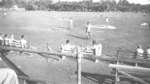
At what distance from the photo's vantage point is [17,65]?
9969 mm

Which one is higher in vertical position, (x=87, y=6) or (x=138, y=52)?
(x=87, y=6)

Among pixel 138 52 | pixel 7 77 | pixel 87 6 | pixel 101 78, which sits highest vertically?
pixel 87 6

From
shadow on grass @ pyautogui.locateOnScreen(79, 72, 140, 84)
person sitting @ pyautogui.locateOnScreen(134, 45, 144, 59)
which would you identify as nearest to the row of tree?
person sitting @ pyautogui.locateOnScreen(134, 45, 144, 59)

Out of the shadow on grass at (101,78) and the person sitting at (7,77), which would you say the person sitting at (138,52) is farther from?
the person sitting at (7,77)

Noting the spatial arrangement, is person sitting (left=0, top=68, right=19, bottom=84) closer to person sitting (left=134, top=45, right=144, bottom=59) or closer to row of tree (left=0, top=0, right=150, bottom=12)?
person sitting (left=134, top=45, right=144, bottom=59)

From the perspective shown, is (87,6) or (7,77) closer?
(7,77)

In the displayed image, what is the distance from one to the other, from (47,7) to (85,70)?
154 m

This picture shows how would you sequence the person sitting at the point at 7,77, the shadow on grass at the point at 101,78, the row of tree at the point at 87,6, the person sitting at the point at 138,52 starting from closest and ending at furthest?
the person sitting at the point at 7,77 < the shadow on grass at the point at 101,78 < the person sitting at the point at 138,52 < the row of tree at the point at 87,6

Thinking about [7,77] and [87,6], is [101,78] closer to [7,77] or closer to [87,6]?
[7,77]

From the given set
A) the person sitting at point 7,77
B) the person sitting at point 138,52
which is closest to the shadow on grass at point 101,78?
the person sitting at point 138,52

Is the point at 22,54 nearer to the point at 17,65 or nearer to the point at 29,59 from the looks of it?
the point at 29,59

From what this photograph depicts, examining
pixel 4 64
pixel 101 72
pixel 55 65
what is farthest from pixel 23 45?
pixel 101 72

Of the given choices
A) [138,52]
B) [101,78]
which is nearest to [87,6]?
[138,52]

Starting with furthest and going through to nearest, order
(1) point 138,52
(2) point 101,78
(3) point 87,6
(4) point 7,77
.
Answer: (3) point 87,6 → (1) point 138,52 → (2) point 101,78 → (4) point 7,77
